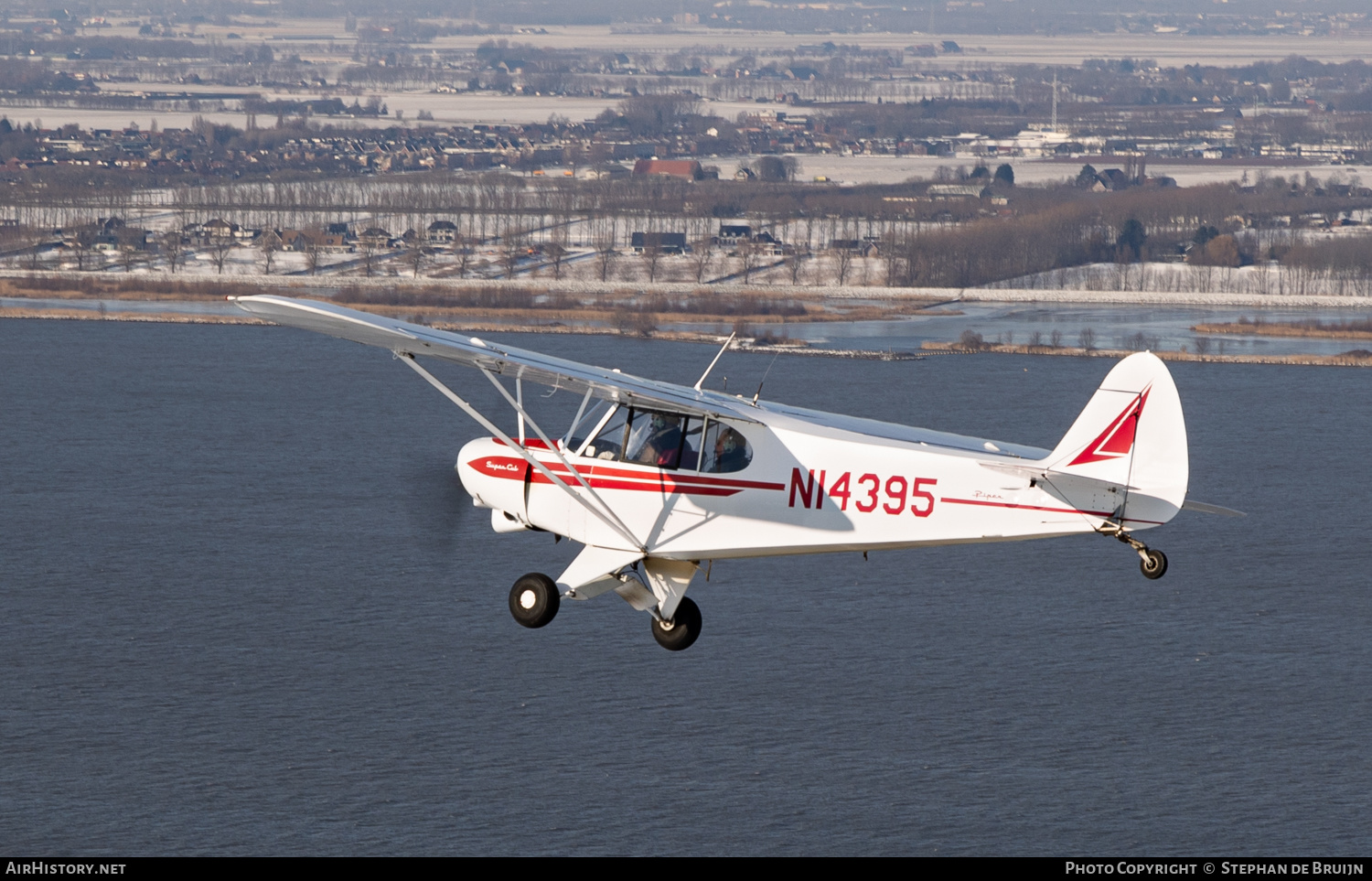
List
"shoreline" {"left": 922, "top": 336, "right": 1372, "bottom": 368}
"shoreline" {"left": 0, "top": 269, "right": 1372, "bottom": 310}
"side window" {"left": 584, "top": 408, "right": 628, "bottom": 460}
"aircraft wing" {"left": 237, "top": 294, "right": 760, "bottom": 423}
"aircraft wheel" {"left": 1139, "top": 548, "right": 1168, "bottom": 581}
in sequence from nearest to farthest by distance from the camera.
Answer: "aircraft wheel" {"left": 1139, "top": 548, "right": 1168, "bottom": 581} → "aircraft wing" {"left": 237, "top": 294, "right": 760, "bottom": 423} → "side window" {"left": 584, "top": 408, "right": 628, "bottom": 460} → "shoreline" {"left": 922, "top": 336, "right": 1372, "bottom": 368} → "shoreline" {"left": 0, "top": 269, "right": 1372, "bottom": 310}

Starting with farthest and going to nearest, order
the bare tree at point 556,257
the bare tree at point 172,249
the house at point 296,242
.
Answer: the house at point 296,242, the bare tree at point 172,249, the bare tree at point 556,257

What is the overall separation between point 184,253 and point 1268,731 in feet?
254

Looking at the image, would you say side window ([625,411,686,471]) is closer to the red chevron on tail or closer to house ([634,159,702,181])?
the red chevron on tail

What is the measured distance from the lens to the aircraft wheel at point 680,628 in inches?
756

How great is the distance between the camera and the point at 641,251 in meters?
111

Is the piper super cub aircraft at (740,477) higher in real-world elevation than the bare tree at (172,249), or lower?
higher

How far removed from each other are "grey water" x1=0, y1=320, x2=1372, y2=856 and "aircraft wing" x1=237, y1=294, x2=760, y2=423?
1524 cm

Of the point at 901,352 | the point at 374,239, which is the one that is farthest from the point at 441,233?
the point at 901,352

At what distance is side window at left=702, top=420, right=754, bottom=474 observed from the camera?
60.6ft

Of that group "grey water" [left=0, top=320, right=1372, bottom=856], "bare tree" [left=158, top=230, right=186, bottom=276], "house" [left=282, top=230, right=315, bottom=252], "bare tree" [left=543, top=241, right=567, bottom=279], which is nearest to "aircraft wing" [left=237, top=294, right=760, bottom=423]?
"grey water" [left=0, top=320, right=1372, bottom=856]

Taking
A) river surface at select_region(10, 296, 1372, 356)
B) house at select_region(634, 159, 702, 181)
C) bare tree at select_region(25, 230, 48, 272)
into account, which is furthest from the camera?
house at select_region(634, 159, 702, 181)

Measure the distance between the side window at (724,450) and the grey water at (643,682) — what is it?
15.5m

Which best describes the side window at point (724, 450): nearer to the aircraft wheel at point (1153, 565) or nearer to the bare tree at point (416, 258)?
the aircraft wheel at point (1153, 565)

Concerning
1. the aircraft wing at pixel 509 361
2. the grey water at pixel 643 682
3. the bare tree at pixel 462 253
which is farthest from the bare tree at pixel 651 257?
the aircraft wing at pixel 509 361
